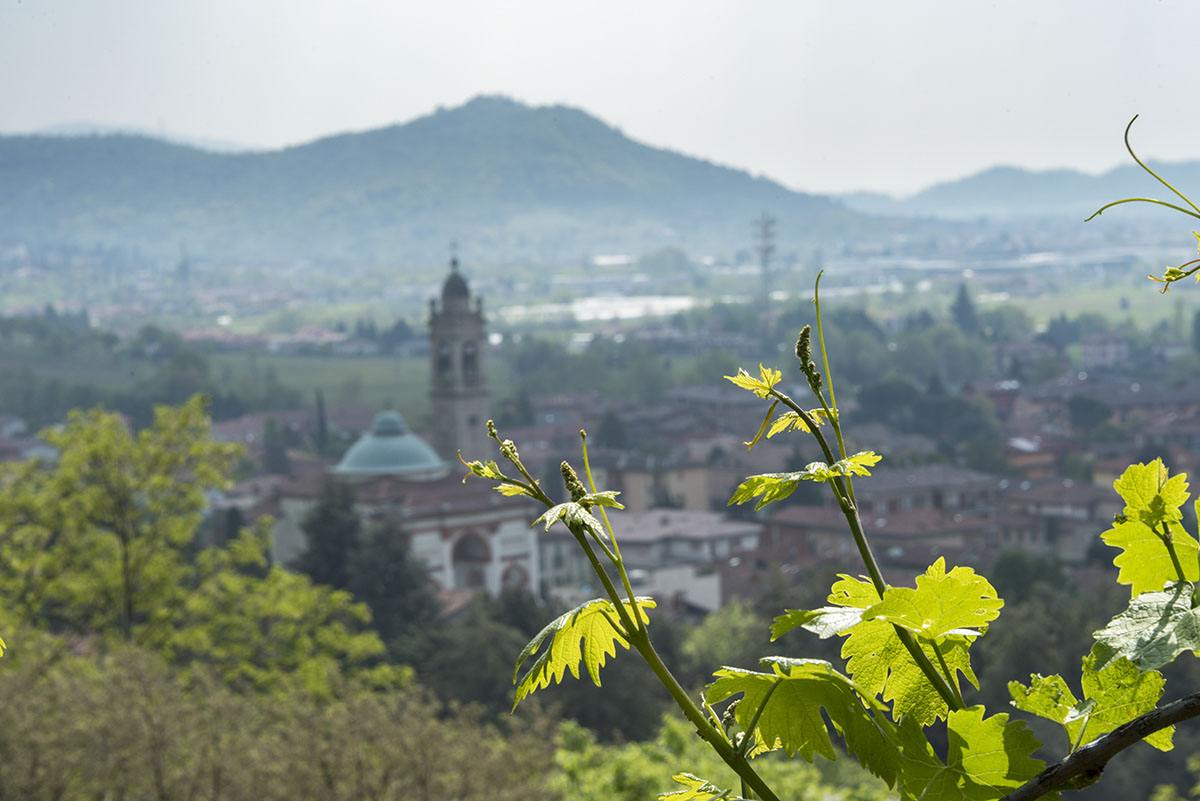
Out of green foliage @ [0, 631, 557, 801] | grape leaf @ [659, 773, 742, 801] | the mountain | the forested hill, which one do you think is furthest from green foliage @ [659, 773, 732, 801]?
the mountain

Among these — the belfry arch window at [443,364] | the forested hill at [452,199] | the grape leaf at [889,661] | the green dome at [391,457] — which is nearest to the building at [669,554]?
the green dome at [391,457]

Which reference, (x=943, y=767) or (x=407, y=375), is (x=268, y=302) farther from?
(x=943, y=767)

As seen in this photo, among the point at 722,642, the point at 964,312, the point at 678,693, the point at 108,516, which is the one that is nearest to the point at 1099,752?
the point at 678,693

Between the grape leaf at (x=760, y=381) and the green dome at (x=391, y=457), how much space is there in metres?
47.3

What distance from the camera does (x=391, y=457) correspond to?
49500mm

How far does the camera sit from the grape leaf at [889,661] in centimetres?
81

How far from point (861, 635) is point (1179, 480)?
0.55 feet

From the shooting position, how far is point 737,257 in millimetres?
141125

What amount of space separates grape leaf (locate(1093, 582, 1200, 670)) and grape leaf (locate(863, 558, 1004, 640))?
0.07 meters

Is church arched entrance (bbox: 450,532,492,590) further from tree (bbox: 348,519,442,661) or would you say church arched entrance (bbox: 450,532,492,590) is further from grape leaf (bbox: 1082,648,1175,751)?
grape leaf (bbox: 1082,648,1175,751)

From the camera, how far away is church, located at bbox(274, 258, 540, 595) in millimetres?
42719

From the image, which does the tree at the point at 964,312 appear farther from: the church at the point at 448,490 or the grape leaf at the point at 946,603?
the grape leaf at the point at 946,603

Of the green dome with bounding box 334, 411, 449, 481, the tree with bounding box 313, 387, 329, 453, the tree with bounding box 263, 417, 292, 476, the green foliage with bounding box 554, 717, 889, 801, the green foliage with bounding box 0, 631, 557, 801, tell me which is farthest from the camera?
the tree with bounding box 313, 387, 329, 453

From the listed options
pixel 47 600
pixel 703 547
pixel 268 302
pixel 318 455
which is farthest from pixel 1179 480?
pixel 268 302
